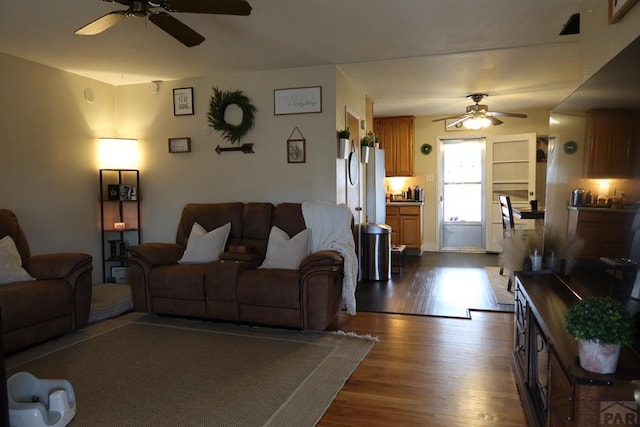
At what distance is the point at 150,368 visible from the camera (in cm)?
282

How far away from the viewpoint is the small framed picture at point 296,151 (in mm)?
4562

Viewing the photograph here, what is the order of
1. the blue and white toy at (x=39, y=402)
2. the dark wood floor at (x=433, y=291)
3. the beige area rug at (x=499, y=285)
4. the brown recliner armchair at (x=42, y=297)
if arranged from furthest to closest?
1. the beige area rug at (x=499, y=285)
2. the dark wood floor at (x=433, y=291)
3. the brown recliner armchair at (x=42, y=297)
4. the blue and white toy at (x=39, y=402)

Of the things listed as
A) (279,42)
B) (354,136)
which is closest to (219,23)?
(279,42)

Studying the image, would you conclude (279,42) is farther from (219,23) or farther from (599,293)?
(599,293)

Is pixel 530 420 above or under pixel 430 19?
under

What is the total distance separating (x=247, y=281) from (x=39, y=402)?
1675 mm

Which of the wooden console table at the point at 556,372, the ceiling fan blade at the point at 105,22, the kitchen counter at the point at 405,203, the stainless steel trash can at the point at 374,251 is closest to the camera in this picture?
the wooden console table at the point at 556,372

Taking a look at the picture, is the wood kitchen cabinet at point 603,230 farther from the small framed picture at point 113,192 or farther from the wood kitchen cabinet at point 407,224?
the wood kitchen cabinet at point 407,224

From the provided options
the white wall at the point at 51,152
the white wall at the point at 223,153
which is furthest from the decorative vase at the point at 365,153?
the white wall at the point at 51,152

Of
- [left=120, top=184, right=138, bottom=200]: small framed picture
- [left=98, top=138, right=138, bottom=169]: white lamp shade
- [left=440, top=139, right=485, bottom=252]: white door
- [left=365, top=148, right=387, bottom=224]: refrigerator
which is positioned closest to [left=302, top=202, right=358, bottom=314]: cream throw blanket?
[left=365, top=148, right=387, bottom=224]: refrigerator

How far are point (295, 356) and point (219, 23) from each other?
99.5 inches

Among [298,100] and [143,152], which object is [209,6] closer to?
[298,100]

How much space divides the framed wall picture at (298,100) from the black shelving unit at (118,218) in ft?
6.36

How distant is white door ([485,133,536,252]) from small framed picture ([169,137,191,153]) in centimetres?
496
